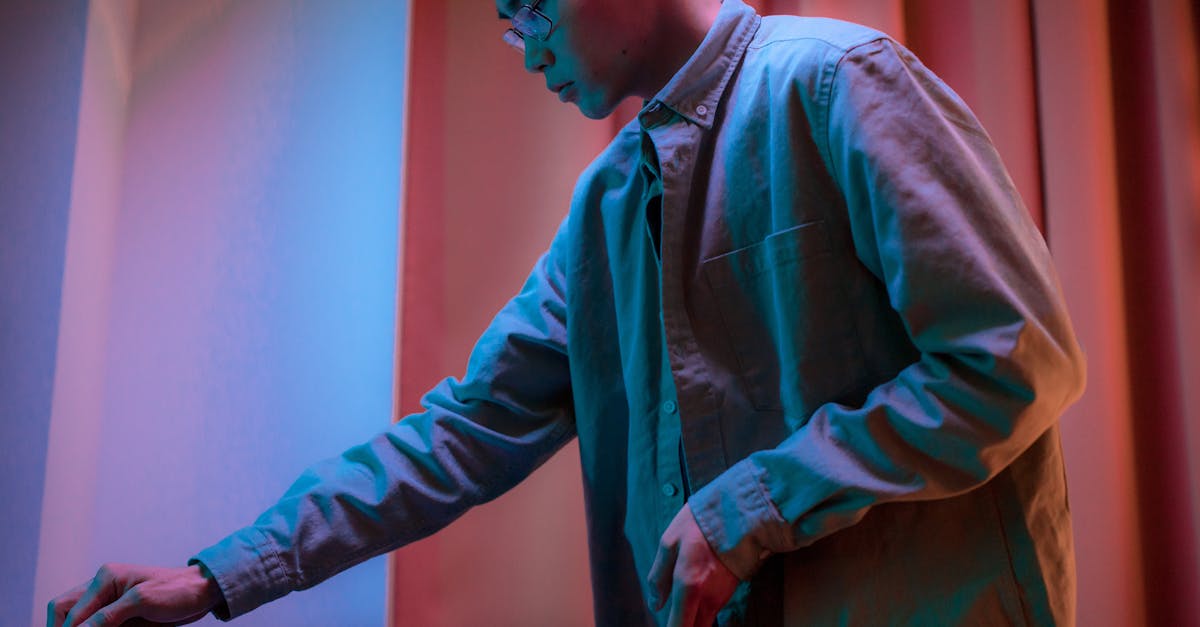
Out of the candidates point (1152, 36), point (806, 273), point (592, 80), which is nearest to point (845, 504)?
point (806, 273)

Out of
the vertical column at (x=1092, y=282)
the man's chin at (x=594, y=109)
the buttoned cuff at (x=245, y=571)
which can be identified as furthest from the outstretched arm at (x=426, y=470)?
the vertical column at (x=1092, y=282)

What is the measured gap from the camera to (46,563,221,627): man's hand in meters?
0.87

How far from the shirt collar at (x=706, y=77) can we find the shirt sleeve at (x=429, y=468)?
30cm

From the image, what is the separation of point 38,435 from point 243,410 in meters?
0.29

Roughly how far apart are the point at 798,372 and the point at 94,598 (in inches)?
25.7

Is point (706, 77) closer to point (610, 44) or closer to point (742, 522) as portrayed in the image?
point (610, 44)

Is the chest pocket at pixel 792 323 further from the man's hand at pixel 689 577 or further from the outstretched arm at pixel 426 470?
the outstretched arm at pixel 426 470

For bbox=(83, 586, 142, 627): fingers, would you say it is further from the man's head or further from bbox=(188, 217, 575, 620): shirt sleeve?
the man's head

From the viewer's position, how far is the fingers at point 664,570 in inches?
28.5

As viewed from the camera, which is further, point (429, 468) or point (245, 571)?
point (429, 468)

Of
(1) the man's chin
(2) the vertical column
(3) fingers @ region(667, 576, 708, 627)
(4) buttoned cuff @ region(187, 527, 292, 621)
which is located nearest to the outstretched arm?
(4) buttoned cuff @ region(187, 527, 292, 621)

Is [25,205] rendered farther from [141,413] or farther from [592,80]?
[592,80]

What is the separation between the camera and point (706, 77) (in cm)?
93

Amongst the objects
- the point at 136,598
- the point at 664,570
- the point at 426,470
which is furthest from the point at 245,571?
the point at 664,570
